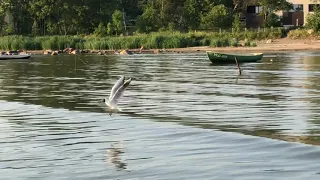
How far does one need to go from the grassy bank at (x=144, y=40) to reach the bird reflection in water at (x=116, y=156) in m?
73.1

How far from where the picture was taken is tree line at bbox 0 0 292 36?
103 metres

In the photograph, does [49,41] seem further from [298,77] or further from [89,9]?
[298,77]

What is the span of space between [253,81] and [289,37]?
56220mm

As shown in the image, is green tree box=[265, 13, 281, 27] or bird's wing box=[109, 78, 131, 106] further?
green tree box=[265, 13, 281, 27]

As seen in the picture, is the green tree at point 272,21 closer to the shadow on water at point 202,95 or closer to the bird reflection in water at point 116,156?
the shadow on water at point 202,95

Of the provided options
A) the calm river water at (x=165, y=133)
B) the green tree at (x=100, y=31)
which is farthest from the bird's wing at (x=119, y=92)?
the green tree at (x=100, y=31)

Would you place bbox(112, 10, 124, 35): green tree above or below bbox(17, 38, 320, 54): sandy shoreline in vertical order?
above

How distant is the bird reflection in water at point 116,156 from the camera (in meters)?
14.0

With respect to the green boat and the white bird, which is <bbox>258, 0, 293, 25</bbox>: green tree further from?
the white bird

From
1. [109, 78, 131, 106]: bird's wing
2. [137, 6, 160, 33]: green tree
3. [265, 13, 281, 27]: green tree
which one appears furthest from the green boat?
[137, 6, 160, 33]: green tree

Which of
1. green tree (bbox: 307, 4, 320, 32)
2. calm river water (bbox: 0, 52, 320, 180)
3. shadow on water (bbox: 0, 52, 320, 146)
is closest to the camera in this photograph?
calm river water (bbox: 0, 52, 320, 180)

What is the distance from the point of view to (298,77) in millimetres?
38094

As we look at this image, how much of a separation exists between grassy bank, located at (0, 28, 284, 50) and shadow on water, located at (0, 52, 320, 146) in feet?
150

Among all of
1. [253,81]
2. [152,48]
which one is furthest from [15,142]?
[152,48]
